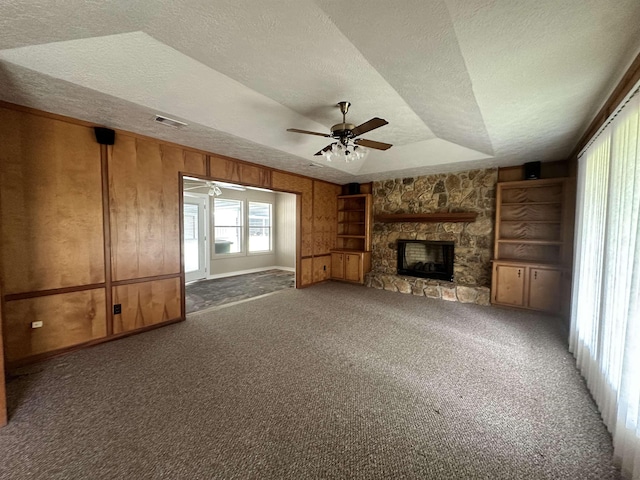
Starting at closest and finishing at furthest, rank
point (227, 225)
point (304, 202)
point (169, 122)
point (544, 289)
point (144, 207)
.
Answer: point (169, 122), point (144, 207), point (544, 289), point (304, 202), point (227, 225)

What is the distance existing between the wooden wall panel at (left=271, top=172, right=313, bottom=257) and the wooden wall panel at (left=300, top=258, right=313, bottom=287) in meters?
0.15

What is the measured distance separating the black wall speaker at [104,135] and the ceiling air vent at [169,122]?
706 mm

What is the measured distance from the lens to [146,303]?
11.1 ft

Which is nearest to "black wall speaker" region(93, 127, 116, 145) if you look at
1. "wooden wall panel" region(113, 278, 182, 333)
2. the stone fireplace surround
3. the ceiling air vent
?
the ceiling air vent

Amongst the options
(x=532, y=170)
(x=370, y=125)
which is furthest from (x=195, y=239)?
(x=532, y=170)

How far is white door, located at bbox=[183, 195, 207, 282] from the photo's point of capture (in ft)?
20.9

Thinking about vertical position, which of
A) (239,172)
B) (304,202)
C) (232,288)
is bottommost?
(232,288)

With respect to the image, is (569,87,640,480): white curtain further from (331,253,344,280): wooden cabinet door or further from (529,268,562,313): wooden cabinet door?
(331,253,344,280): wooden cabinet door

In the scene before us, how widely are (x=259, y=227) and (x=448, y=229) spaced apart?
5.63 meters

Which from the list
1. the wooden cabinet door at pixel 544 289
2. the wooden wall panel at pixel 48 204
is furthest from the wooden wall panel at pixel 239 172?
the wooden cabinet door at pixel 544 289

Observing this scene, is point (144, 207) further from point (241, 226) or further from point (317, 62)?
point (241, 226)

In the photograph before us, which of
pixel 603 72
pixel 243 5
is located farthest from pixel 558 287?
pixel 243 5

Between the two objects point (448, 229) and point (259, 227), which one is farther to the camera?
point (259, 227)

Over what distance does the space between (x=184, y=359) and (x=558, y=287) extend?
5472 millimetres
